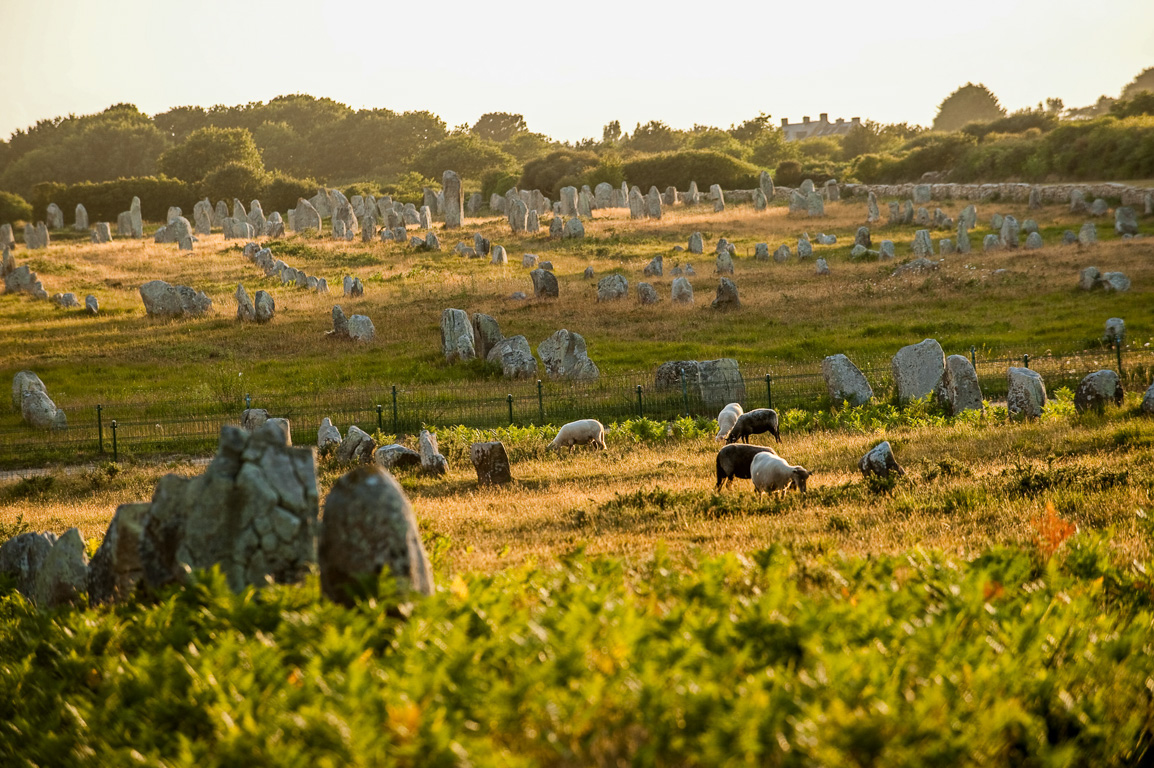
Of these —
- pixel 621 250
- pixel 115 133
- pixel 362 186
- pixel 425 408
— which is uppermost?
pixel 115 133

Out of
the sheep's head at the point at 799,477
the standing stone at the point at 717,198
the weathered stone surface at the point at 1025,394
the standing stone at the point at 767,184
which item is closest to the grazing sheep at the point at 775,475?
the sheep's head at the point at 799,477

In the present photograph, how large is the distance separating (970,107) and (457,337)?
4140 inches

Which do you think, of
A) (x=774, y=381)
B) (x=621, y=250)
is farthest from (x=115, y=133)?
(x=774, y=381)

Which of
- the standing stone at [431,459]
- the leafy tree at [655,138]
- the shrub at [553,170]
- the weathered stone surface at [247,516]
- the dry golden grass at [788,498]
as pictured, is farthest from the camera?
the leafy tree at [655,138]

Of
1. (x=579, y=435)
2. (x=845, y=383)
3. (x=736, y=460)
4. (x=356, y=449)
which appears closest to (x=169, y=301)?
(x=356, y=449)

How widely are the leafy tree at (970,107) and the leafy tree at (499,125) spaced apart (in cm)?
5000

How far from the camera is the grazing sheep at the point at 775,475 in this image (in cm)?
1201

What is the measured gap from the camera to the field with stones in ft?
14.8

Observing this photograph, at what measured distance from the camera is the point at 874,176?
231 ft

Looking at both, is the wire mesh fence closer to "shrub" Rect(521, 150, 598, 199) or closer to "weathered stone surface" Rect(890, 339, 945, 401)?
"weathered stone surface" Rect(890, 339, 945, 401)

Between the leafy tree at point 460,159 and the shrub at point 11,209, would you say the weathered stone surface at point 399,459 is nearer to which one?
the shrub at point 11,209

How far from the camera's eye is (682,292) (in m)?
31.3

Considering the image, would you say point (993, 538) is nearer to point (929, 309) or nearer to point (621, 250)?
point (929, 309)

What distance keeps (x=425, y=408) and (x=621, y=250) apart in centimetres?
2323
